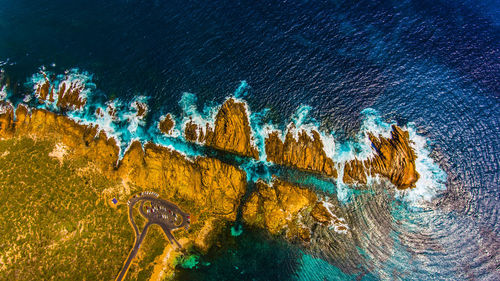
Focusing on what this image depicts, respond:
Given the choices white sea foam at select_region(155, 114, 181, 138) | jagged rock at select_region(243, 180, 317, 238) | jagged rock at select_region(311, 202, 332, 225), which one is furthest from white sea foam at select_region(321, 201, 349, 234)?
white sea foam at select_region(155, 114, 181, 138)

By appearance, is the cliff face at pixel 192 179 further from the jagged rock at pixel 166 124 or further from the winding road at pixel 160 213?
the jagged rock at pixel 166 124

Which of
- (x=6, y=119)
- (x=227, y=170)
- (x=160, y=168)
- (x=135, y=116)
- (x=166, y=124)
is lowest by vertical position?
(x=6, y=119)

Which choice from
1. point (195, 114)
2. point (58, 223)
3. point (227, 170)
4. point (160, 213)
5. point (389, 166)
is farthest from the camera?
point (195, 114)

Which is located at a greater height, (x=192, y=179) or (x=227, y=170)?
(x=227, y=170)

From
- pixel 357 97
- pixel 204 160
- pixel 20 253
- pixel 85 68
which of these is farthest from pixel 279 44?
pixel 20 253

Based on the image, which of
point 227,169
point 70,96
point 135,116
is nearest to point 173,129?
point 135,116

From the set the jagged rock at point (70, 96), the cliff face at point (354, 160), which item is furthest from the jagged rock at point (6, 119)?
the cliff face at point (354, 160)

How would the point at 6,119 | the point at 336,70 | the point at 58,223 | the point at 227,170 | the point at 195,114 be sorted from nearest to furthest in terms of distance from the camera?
1. the point at 58,223
2. the point at 227,170
3. the point at 6,119
4. the point at 195,114
5. the point at 336,70

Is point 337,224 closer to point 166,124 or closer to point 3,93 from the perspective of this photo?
point 166,124
